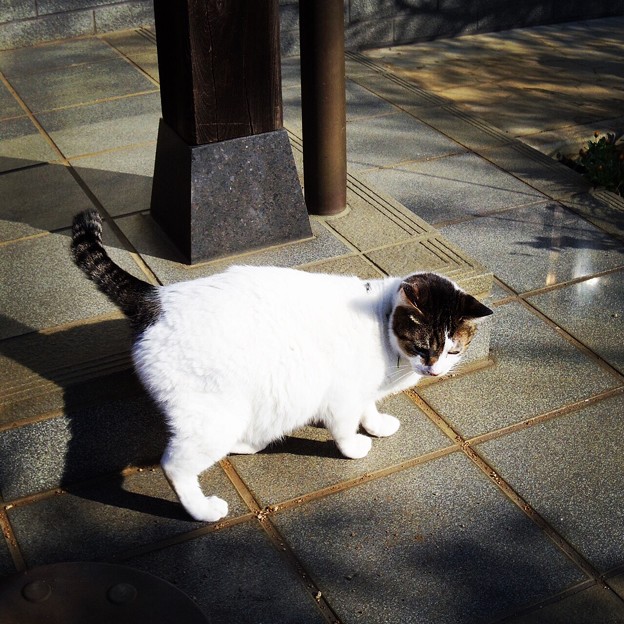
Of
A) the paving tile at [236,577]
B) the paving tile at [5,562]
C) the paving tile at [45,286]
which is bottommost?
the paving tile at [236,577]

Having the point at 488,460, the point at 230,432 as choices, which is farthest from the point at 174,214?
the point at 488,460

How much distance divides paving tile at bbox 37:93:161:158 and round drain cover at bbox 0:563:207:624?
355 cm

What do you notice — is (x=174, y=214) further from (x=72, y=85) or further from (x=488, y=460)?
(x=72, y=85)

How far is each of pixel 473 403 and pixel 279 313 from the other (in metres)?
1.18

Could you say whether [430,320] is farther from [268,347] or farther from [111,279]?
[111,279]

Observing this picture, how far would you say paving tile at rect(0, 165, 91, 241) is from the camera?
197 inches

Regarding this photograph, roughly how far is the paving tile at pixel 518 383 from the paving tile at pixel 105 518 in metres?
1.14

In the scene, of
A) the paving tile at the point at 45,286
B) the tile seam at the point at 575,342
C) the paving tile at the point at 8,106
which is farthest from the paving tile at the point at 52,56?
the tile seam at the point at 575,342

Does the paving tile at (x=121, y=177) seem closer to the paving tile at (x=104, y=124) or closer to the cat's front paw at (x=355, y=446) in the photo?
the paving tile at (x=104, y=124)

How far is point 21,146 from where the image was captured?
6066mm

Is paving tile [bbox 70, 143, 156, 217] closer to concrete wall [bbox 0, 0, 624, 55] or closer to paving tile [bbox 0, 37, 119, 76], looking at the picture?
paving tile [bbox 0, 37, 119, 76]

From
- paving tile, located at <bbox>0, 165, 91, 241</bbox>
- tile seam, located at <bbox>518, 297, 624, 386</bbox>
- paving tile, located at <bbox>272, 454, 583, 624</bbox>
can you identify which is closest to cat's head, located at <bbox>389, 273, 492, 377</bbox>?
paving tile, located at <bbox>272, 454, 583, 624</bbox>

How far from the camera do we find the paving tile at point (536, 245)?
4.94m

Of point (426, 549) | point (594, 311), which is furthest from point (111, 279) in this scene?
point (594, 311)
